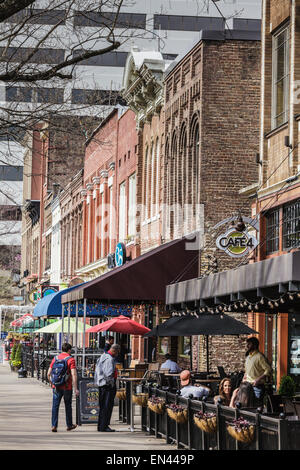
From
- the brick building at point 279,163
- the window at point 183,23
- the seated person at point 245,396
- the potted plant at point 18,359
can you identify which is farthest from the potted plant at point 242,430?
the window at point 183,23

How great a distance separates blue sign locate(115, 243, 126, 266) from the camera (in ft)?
115

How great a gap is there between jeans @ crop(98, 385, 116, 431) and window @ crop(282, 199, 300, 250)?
4.52 meters

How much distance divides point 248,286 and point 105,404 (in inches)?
213

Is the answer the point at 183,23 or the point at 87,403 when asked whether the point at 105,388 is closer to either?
the point at 87,403

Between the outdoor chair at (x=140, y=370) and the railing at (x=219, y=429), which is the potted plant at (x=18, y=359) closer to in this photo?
the outdoor chair at (x=140, y=370)

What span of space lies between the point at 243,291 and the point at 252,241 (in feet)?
21.3

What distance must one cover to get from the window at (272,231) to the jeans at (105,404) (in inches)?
191

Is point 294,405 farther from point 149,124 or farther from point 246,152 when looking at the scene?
point 149,124

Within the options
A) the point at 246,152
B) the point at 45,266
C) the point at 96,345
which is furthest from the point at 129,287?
the point at 45,266

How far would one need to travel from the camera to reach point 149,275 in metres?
26.3

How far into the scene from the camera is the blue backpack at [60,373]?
1872 cm

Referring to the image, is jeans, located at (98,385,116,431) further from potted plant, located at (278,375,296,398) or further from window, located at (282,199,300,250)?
window, located at (282,199,300,250)

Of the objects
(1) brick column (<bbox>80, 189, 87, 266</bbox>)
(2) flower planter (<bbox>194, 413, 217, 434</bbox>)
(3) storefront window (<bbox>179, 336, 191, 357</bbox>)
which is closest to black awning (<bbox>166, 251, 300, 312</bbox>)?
(2) flower planter (<bbox>194, 413, 217, 434</bbox>)

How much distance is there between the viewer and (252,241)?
2150 centimetres
